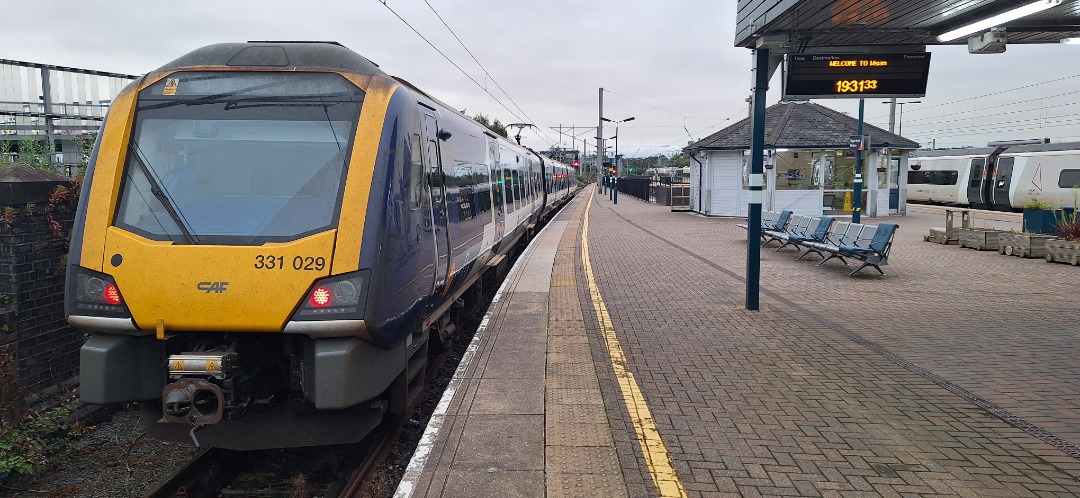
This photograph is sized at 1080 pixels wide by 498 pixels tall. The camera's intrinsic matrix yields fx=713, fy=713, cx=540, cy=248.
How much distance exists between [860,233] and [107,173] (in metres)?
11.7

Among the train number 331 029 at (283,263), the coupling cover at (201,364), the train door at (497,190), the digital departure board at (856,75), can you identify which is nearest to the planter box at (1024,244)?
the digital departure board at (856,75)

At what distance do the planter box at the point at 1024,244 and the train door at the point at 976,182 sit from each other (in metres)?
19.2

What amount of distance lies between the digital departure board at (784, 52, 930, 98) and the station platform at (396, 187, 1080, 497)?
2.77 meters

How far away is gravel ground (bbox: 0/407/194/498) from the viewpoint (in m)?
4.90

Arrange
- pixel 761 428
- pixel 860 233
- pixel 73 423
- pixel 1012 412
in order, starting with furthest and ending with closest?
1. pixel 860 233
2. pixel 73 423
3. pixel 1012 412
4. pixel 761 428

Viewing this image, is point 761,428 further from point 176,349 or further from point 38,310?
point 38,310

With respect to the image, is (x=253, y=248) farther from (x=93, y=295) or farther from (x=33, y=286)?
(x=33, y=286)

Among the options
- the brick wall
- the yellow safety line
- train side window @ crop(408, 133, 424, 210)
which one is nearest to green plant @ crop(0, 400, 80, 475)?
the brick wall

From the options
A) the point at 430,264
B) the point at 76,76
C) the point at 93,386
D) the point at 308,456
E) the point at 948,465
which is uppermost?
the point at 76,76

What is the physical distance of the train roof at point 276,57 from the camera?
484 centimetres

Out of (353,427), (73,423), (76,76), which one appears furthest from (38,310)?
(76,76)

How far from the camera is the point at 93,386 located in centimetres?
425

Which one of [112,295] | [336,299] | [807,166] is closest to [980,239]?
[807,166]

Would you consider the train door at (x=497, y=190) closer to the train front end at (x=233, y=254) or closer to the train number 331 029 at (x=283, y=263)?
the train front end at (x=233, y=254)
